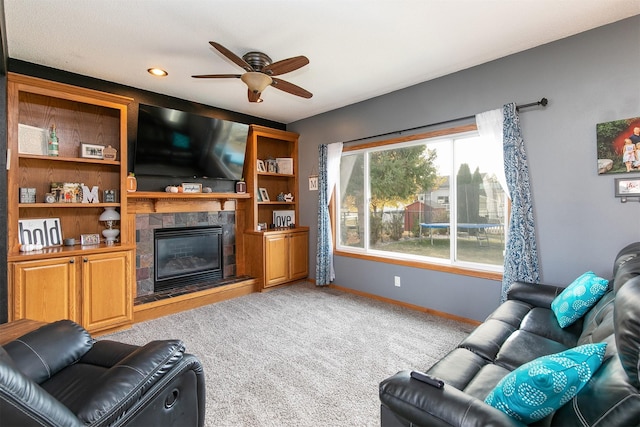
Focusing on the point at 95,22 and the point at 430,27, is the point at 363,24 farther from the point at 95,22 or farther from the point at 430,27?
the point at 95,22

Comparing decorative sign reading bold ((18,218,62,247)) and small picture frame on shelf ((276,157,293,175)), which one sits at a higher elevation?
small picture frame on shelf ((276,157,293,175))

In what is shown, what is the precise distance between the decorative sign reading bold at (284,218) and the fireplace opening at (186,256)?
99cm

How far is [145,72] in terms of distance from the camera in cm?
327

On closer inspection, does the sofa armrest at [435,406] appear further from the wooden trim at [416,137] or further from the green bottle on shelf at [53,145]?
the green bottle on shelf at [53,145]

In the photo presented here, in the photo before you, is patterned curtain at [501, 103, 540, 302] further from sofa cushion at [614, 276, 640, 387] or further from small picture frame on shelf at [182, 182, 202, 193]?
small picture frame on shelf at [182, 182, 202, 193]

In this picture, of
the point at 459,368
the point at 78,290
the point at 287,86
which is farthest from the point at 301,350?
the point at 287,86

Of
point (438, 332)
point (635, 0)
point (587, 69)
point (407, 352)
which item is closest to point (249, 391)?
point (407, 352)

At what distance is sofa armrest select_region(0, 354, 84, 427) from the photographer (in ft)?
2.66

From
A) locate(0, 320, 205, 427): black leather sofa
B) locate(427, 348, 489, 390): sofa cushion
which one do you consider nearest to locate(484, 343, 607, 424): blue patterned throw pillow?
locate(427, 348, 489, 390): sofa cushion

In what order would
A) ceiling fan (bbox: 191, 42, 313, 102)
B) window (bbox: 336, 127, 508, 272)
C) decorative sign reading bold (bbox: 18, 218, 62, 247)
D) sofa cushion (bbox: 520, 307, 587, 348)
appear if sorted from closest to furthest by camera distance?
sofa cushion (bbox: 520, 307, 587, 348), ceiling fan (bbox: 191, 42, 313, 102), decorative sign reading bold (bbox: 18, 218, 62, 247), window (bbox: 336, 127, 508, 272)

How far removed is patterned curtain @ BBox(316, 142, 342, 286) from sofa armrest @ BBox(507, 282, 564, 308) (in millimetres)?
2566

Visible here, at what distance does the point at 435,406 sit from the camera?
1.11 m

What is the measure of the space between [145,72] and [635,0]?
431 cm

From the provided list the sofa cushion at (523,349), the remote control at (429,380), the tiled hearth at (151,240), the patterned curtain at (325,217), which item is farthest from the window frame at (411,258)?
the remote control at (429,380)
